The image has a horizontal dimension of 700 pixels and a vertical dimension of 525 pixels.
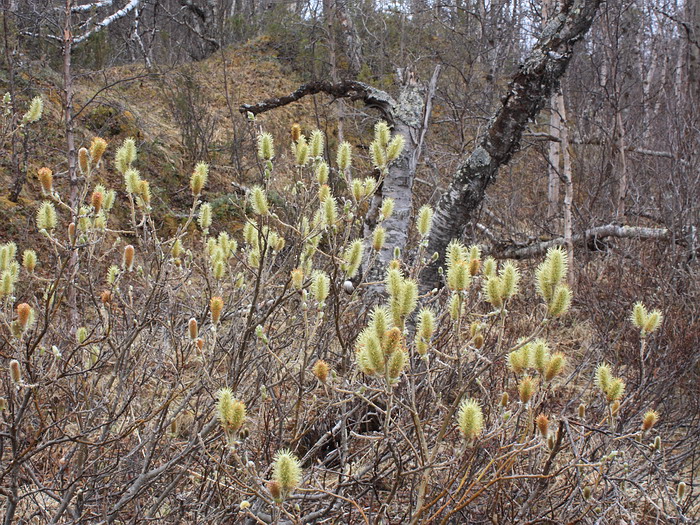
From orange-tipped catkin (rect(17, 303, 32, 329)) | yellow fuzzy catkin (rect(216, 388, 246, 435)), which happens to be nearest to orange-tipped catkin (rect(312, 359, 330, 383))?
yellow fuzzy catkin (rect(216, 388, 246, 435))

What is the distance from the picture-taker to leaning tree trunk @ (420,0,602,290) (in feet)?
13.0

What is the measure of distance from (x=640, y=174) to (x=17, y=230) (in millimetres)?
7418

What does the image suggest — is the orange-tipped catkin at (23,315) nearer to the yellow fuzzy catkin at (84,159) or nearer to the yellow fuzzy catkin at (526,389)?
the yellow fuzzy catkin at (84,159)

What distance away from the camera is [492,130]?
4.04 meters

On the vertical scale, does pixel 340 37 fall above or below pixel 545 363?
above

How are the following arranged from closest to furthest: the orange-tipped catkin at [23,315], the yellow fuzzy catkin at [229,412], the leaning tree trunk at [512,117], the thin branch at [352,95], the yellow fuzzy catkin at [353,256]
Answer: the yellow fuzzy catkin at [229,412] < the orange-tipped catkin at [23,315] < the yellow fuzzy catkin at [353,256] < the leaning tree trunk at [512,117] < the thin branch at [352,95]

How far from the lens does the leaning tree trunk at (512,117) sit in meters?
3.96

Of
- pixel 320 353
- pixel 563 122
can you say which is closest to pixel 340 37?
pixel 563 122

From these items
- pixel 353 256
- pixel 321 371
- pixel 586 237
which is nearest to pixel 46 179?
pixel 353 256

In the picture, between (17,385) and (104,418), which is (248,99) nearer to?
(104,418)

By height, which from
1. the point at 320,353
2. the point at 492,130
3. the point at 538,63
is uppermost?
the point at 538,63

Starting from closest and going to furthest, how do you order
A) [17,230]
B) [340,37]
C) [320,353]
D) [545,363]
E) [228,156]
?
[545,363], [320,353], [17,230], [228,156], [340,37]

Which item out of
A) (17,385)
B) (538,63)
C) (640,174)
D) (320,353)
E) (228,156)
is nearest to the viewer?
(17,385)

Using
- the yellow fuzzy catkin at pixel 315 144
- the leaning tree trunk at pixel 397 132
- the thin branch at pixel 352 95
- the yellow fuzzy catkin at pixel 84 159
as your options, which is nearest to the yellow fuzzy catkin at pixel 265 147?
the yellow fuzzy catkin at pixel 315 144
